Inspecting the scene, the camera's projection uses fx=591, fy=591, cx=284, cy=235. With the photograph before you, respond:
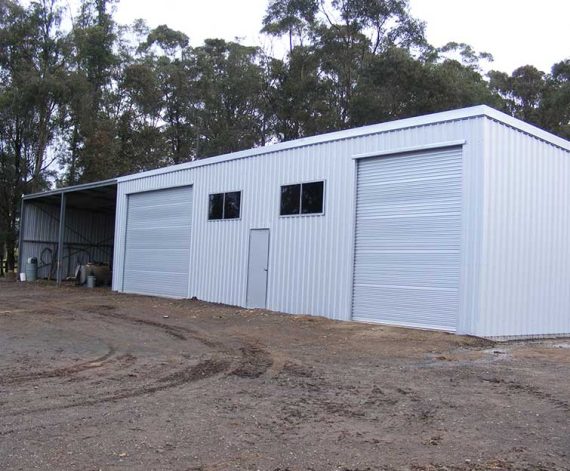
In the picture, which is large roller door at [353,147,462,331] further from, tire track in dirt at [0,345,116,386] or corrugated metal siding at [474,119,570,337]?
tire track in dirt at [0,345,116,386]

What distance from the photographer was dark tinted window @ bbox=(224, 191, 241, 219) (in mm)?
19625

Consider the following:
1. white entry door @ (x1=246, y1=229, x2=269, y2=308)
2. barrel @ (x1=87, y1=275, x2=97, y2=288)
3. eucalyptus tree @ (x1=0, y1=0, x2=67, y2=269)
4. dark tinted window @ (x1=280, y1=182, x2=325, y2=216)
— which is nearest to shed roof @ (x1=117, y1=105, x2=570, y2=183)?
dark tinted window @ (x1=280, y1=182, x2=325, y2=216)

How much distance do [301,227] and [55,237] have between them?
76.5ft

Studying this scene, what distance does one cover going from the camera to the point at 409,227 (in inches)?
570

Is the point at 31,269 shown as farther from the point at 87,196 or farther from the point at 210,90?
the point at 210,90

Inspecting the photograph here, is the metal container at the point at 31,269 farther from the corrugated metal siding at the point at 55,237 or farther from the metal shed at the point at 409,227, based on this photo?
the metal shed at the point at 409,227

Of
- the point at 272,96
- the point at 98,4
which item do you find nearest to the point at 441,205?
the point at 272,96

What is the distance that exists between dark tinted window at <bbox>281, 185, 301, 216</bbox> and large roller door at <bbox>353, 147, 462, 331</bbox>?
7.42ft

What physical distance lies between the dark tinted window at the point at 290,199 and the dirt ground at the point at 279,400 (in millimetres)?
4824

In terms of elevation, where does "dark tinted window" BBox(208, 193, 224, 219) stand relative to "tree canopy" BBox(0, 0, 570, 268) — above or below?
below

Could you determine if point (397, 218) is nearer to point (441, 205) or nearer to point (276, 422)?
point (441, 205)

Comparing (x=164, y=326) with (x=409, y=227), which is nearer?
(x=409, y=227)

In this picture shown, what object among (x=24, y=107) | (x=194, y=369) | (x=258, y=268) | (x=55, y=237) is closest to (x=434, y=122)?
(x=258, y=268)

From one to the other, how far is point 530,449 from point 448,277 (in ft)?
27.3
